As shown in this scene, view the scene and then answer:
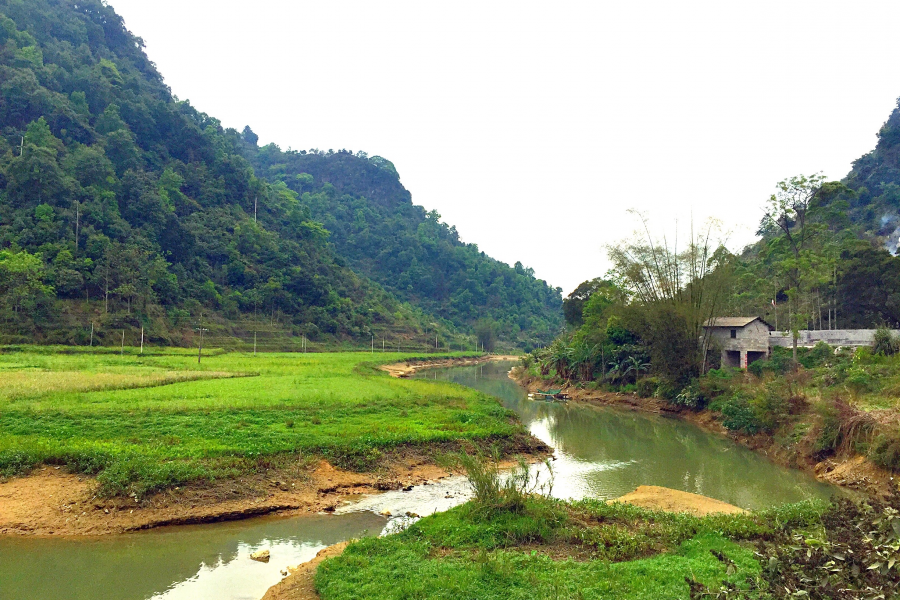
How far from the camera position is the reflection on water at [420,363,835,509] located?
14805mm

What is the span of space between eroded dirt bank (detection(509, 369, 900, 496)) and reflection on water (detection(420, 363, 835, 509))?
0.41 metres

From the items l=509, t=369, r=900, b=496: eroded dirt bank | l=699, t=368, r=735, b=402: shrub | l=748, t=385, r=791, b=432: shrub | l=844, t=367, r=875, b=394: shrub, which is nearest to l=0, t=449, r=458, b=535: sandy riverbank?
l=509, t=369, r=900, b=496: eroded dirt bank

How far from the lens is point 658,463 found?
18188mm

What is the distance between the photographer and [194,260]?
60219 mm

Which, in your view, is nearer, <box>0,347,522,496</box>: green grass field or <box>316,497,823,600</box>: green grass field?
<box>316,497,823,600</box>: green grass field

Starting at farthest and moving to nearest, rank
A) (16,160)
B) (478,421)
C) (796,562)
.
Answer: (16,160), (478,421), (796,562)

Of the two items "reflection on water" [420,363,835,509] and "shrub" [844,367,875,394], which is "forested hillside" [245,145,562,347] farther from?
"shrub" [844,367,875,394]

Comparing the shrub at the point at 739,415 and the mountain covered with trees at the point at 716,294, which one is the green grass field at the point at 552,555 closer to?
the shrub at the point at 739,415

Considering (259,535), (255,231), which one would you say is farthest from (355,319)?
(259,535)

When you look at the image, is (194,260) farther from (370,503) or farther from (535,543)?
(535,543)

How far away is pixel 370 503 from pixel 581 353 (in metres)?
27.8

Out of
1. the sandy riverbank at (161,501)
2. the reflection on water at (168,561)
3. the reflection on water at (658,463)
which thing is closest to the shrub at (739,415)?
the reflection on water at (658,463)

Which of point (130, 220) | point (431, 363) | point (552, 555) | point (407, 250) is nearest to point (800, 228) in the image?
point (552, 555)

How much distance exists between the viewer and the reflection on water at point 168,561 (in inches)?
321
